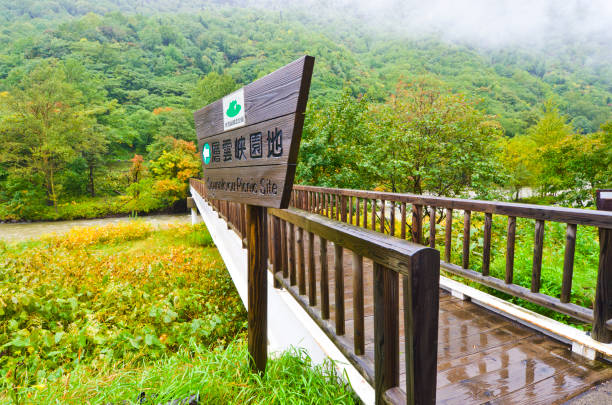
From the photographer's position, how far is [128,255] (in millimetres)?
7961

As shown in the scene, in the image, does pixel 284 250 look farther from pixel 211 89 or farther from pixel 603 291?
pixel 211 89

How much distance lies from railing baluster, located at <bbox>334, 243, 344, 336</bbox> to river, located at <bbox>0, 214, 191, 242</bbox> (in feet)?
47.9

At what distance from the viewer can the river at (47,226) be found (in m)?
13.1

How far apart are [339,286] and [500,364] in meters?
1.05

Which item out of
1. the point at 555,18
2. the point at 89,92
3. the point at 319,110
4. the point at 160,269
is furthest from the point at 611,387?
the point at 555,18

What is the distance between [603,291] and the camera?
1.67 m

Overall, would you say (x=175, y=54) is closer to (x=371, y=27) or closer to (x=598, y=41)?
(x=371, y=27)

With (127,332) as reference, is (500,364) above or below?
above

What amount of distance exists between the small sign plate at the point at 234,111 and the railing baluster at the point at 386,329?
112cm

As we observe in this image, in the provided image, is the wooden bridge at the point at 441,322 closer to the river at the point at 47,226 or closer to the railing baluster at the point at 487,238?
Answer: the railing baluster at the point at 487,238

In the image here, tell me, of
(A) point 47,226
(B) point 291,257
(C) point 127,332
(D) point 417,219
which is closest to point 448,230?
(D) point 417,219

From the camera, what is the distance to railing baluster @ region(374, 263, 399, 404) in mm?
1128

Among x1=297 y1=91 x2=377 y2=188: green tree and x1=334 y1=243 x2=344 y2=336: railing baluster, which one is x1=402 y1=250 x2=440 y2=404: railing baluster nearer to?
x1=334 y1=243 x2=344 y2=336: railing baluster

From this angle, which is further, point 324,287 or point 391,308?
point 324,287
